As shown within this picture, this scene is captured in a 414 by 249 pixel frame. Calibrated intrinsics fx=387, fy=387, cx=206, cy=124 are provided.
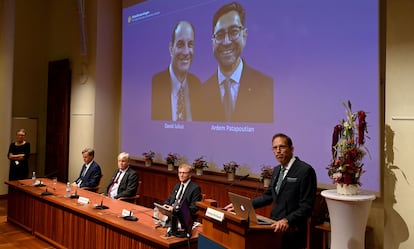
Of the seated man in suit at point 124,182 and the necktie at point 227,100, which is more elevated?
the necktie at point 227,100

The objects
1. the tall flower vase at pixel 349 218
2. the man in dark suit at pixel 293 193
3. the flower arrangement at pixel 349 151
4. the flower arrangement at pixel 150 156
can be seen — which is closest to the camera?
the man in dark suit at pixel 293 193

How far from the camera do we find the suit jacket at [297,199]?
2.57 meters

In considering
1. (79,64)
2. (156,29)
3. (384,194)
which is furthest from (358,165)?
(79,64)

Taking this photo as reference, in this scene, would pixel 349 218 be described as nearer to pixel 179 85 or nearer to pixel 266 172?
pixel 266 172

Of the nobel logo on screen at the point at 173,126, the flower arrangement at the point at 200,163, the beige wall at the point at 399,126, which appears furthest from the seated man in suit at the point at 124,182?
the beige wall at the point at 399,126

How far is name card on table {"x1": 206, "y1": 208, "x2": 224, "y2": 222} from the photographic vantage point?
237 cm

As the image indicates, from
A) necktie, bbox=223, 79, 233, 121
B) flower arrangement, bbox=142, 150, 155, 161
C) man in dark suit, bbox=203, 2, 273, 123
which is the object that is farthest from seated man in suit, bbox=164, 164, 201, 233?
flower arrangement, bbox=142, 150, 155, 161

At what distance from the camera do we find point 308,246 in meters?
3.87

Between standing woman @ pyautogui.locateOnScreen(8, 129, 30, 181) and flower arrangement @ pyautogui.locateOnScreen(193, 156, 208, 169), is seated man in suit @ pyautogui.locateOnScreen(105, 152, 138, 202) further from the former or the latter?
standing woman @ pyautogui.locateOnScreen(8, 129, 30, 181)

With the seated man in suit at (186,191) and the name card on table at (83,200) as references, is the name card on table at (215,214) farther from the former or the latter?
the name card on table at (83,200)

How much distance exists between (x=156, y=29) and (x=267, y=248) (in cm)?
462

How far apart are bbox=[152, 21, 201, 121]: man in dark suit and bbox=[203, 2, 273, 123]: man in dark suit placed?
28 centimetres

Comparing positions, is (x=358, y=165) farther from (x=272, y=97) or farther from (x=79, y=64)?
(x=79, y=64)

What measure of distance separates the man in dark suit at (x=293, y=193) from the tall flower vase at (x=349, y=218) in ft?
2.08
